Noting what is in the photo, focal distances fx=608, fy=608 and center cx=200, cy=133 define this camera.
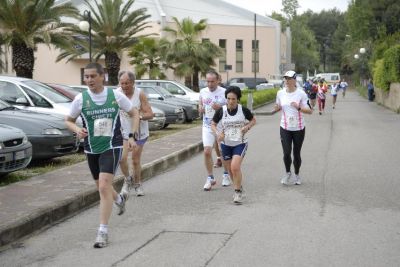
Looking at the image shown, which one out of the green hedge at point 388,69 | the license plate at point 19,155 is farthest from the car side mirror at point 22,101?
the green hedge at point 388,69

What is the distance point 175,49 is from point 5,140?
31.3 meters

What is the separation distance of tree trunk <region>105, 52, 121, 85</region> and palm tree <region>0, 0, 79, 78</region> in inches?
316

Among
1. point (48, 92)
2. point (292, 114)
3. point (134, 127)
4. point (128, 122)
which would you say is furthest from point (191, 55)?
point (134, 127)

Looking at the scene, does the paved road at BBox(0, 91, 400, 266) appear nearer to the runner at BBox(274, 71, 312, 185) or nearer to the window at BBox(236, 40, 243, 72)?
the runner at BBox(274, 71, 312, 185)

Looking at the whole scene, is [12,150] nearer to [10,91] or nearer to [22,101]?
[22,101]

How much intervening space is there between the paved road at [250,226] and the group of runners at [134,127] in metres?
0.34

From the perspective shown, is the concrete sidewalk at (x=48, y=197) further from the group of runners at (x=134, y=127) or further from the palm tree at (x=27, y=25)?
the palm tree at (x=27, y=25)

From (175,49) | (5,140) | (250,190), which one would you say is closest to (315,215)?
(250,190)

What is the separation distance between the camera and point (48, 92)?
45.5 feet

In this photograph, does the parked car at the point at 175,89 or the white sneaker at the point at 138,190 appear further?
the parked car at the point at 175,89

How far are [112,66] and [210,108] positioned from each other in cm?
2569

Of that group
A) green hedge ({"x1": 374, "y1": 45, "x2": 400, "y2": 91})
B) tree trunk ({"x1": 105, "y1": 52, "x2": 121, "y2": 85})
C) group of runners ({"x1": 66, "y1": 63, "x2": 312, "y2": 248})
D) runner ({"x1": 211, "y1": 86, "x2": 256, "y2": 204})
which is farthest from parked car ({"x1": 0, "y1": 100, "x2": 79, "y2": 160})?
green hedge ({"x1": 374, "y1": 45, "x2": 400, "y2": 91})

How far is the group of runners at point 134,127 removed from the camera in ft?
20.2

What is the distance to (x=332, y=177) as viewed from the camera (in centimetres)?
1028
